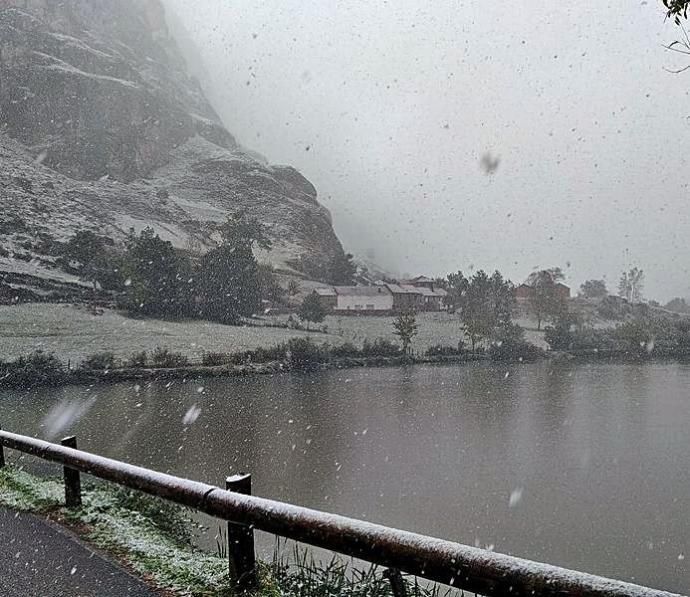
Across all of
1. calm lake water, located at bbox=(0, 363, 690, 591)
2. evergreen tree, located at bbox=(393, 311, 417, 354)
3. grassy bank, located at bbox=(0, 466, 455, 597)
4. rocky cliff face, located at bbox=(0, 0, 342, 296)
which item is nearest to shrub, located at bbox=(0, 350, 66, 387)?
calm lake water, located at bbox=(0, 363, 690, 591)

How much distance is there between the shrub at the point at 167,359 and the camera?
4316 cm

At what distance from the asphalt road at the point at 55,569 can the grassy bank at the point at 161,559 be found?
113 millimetres


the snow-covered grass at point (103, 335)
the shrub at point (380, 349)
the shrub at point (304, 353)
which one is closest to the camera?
the snow-covered grass at point (103, 335)

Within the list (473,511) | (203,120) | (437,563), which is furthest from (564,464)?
(203,120)

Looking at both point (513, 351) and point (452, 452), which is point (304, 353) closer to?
point (513, 351)

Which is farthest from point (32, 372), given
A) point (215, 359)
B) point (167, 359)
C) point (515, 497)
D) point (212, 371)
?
point (515, 497)

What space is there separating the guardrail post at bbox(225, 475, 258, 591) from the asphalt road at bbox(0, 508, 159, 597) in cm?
51

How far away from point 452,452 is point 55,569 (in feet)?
64.2

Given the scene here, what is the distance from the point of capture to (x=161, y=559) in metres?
3.60

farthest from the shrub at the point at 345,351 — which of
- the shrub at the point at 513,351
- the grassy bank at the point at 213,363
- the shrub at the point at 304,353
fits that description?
the shrub at the point at 513,351

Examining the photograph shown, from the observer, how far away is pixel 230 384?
3938 cm

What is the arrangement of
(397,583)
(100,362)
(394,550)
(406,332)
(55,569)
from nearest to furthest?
(394,550) → (397,583) → (55,569) → (100,362) → (406,332)

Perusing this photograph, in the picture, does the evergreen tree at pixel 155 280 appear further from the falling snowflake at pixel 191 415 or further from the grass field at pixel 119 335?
the falling snowflake at pixel 191 415

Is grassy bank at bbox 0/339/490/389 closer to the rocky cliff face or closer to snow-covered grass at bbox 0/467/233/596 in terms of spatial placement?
the rocky cliff face
